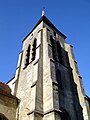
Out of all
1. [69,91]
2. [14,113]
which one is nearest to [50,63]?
[69,91]

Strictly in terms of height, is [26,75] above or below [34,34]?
below

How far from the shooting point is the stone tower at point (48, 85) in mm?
11852

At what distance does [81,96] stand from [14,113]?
233 inches

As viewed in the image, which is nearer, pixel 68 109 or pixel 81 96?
pixel 68 109

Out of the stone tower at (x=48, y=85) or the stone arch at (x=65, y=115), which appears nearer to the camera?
the stone tower at (x=48, y=85)

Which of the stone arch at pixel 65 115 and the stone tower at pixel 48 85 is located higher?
the stone tower at pixel 48 85

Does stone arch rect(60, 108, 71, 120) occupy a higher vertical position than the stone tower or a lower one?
lower

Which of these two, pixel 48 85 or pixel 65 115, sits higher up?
pixel 48 85

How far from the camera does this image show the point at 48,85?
42.6 ft

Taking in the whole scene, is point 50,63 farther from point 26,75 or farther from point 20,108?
point 20,108

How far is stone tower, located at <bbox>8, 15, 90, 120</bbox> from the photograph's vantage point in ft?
A: 38.9

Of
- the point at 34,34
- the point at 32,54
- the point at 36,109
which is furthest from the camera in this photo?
the point at 34,34

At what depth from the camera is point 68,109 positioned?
44.0 feet

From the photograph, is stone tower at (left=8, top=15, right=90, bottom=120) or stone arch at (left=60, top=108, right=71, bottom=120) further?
stone arch at (left=60, top=108, right=71, bottom=120)
